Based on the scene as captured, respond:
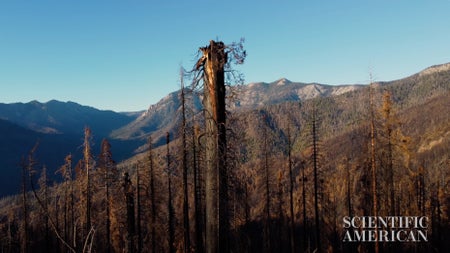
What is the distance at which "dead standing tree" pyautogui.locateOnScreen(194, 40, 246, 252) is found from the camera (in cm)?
632

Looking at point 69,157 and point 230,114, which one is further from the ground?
point 230,114

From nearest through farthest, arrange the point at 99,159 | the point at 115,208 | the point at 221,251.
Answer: the point at 221,251 < the point at 99,159 < the point at 115,208

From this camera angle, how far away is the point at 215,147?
643cm

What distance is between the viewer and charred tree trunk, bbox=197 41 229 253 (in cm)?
632

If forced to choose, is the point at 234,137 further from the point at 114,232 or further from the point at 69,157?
the point at 114,232

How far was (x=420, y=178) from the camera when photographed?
37781mm

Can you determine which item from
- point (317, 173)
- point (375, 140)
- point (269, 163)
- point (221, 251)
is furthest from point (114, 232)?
point (221, 251)

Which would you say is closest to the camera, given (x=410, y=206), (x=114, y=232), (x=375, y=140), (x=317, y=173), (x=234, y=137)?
(x=234, y=137)

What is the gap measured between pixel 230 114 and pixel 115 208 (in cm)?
2868

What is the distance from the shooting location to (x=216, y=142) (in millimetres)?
6457

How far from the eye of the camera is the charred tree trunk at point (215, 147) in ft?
20.7

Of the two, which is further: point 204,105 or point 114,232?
point 114,232

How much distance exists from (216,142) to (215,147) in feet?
0.33

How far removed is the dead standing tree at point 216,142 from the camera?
6.32m
